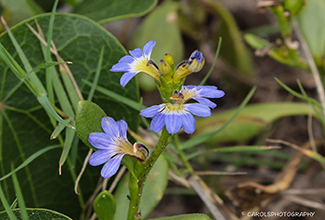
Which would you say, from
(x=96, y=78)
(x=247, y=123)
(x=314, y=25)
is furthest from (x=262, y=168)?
(x=96, y=78)

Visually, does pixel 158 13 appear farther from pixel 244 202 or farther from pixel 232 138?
pixel 244 202

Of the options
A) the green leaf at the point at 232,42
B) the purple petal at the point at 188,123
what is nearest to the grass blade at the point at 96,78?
the purple petal at the point at 188,123

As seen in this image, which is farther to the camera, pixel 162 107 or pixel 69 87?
pixel 69 87

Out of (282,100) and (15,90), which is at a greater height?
(15,90)

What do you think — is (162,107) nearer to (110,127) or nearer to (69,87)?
(110,127)

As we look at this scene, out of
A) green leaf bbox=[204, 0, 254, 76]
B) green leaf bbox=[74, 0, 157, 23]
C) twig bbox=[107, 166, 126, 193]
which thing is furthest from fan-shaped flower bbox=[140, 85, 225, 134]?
green leaf bbox=[204, 0, 254, 76]

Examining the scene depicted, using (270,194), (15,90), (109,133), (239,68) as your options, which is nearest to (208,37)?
(239,68)
